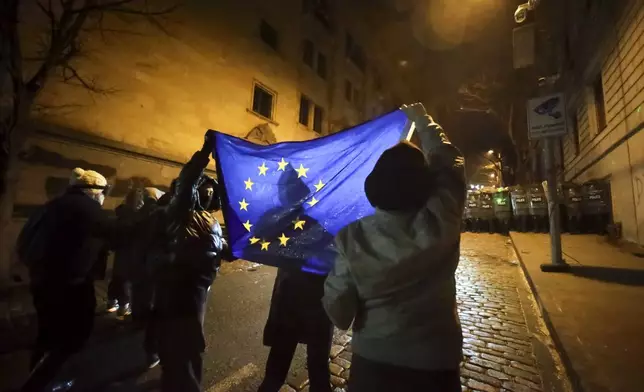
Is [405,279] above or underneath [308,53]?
underneath

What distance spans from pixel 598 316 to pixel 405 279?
14.7 ft

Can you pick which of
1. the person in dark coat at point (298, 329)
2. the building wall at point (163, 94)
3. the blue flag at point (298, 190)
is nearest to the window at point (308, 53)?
the building wall at point (163, 94)

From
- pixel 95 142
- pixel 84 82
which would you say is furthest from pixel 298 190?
pixel 95 142

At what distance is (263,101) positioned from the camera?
49.8ft

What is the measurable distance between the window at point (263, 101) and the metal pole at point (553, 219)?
1151 cm

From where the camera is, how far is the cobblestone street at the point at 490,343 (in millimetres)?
3102

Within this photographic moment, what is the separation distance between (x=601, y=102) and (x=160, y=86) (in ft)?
54.8

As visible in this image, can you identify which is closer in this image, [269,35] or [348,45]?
[269,35]

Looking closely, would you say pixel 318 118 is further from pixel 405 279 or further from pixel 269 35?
pixel 405 279

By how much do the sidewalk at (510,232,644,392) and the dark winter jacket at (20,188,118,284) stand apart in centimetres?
465

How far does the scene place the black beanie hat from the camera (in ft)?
4.49

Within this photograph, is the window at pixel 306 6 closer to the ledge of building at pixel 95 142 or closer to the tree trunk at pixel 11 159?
the ledge of building at pixel 95 142

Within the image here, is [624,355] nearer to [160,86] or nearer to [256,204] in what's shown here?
[256,204]

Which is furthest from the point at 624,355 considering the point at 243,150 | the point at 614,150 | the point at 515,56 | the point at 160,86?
the point at 160,86
